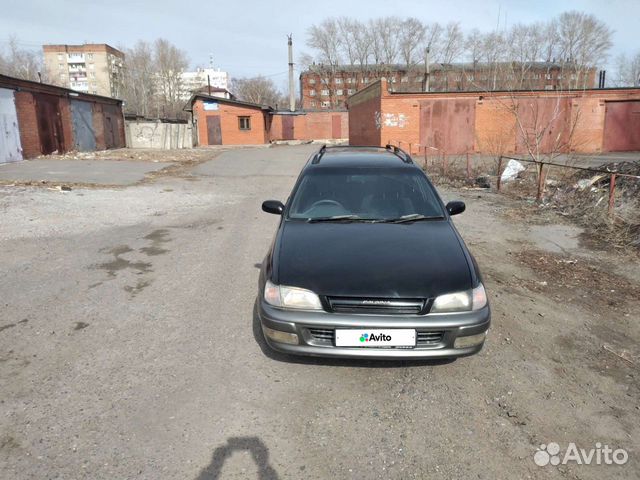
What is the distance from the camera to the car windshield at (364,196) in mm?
4132

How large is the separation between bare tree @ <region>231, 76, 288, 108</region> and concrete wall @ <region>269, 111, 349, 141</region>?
30.0m

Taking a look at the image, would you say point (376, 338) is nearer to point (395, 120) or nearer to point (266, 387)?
point (266, 387)

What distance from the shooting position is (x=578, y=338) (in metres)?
3.87

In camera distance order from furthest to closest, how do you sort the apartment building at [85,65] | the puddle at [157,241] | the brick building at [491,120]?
the apartment building at [85,65] → the brick building at [491,120] → the puddle at [157,241]

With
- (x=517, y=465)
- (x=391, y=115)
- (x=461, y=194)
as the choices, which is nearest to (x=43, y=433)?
(x=517, y=465)

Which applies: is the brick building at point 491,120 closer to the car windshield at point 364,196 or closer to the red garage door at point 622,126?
the red garage door at point 622,126

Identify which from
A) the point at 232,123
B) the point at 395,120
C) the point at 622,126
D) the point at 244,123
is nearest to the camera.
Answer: the point at 395,120

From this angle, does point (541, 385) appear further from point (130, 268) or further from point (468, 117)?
point (468, 117)

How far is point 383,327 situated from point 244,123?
139 feet

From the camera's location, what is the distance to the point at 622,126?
26312 millimetres

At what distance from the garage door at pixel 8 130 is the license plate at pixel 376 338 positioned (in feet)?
72.6

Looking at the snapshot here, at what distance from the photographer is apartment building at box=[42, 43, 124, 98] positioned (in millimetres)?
91688

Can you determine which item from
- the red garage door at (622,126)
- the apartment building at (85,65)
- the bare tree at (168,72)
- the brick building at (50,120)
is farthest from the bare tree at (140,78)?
the red garage door at (622,126)
